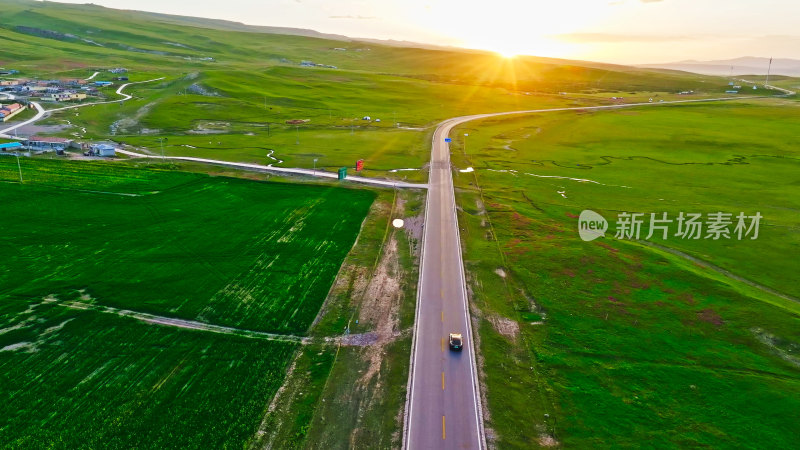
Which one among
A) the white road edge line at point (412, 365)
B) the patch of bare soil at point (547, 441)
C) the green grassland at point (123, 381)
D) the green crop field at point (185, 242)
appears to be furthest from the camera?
the green crop field at point (185, 242)

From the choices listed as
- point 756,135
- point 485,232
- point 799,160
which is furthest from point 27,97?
point 756,135

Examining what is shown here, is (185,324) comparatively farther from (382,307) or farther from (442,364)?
(442,364)

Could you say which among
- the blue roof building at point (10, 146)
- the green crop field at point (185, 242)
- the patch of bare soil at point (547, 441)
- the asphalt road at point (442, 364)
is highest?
the blue roof building at point (10, 146)

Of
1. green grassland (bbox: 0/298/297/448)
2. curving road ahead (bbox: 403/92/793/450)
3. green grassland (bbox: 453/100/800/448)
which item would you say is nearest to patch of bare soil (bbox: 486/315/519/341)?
green grassland (bbox: 453/100/800/448)

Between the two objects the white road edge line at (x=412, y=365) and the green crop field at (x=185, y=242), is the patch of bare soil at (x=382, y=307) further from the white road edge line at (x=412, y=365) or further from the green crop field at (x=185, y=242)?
the green crop field at (x=185, y=242)

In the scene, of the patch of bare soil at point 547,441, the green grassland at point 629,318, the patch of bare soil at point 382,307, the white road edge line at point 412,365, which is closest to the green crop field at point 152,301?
the patch of bare soil at point 382,307

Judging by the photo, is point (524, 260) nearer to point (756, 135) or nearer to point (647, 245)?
point (647, 245)
